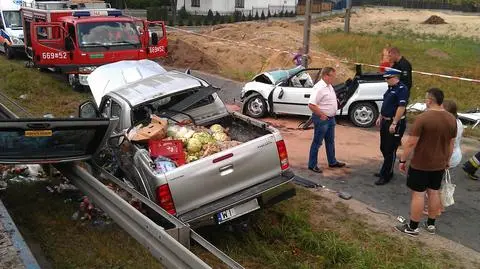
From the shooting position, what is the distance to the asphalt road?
6277mm

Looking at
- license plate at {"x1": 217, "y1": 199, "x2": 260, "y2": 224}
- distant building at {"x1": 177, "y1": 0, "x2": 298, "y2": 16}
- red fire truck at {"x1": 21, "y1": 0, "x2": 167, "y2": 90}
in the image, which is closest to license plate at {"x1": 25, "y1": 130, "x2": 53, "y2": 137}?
license plate at {"x1": 217, "y1": 199, "x2": 260, "y2": 224}

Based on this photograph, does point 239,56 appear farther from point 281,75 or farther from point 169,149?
point 169,149

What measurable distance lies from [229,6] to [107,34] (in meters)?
39.2

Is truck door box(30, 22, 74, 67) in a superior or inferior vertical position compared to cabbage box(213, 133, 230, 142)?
superior

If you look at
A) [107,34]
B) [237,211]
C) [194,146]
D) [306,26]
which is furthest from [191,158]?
[107,34]

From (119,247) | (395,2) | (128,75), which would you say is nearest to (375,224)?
(119,247)

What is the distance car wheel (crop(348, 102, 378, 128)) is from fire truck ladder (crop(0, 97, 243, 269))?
22.2 feet

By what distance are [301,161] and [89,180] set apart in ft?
13.8

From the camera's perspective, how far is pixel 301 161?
29.5ft

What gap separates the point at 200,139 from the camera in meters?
6.05

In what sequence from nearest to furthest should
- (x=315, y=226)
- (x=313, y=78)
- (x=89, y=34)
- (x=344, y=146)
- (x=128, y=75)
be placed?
(x=315, y=226) < (x=128, y=75) < (x=344, y=146) < (x=313, y=78) < (x=89, y=34)

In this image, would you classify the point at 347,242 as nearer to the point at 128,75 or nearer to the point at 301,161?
the point at 301,161

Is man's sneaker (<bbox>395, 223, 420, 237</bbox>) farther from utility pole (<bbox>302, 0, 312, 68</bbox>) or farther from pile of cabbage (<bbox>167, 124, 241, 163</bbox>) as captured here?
utility pole (<bbox>302, 0, 312, 68</bbox>)

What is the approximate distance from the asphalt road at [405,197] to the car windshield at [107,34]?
8896mm
